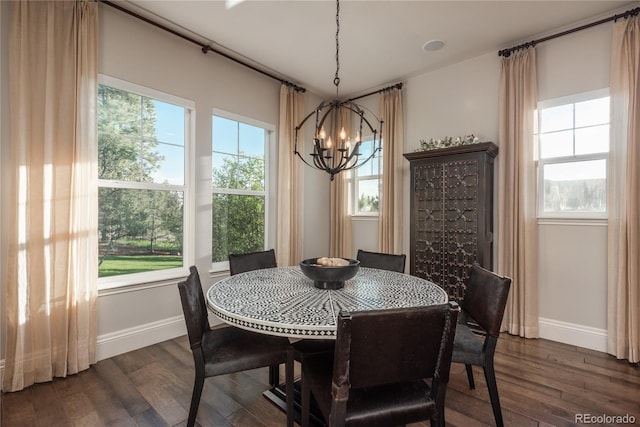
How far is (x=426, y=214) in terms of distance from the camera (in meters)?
3.64

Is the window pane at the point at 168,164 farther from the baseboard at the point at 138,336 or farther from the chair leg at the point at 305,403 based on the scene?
the chair leg at the point at 305,403

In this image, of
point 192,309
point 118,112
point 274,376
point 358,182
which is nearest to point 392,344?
point 192,309

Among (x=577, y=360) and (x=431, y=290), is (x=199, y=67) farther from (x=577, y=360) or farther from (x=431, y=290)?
(x=577, y=360)

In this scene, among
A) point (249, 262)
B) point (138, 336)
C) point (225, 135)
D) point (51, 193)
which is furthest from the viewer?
point (225, 135)

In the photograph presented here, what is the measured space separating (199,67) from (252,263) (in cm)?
225

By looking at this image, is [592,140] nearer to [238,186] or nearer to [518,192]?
[518,192]

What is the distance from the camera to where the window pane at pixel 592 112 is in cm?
295

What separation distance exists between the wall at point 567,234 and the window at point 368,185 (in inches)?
55.1

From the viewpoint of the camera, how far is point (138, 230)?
3.09 m

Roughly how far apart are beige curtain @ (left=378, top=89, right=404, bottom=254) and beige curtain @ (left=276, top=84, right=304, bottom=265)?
3.75 ft

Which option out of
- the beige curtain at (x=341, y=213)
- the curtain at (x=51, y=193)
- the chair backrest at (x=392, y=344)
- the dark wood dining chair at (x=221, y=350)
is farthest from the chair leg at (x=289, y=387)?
the beige curtain at (x=341, y=213)

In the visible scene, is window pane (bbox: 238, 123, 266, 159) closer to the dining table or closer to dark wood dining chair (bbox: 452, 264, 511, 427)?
the dining table

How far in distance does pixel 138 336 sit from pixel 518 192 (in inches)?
158

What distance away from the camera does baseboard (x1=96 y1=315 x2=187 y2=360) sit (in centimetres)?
271
